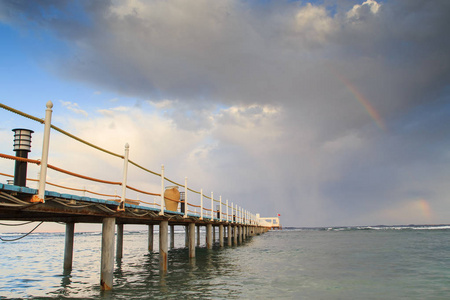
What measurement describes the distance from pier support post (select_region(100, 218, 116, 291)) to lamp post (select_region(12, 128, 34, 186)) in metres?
3.49

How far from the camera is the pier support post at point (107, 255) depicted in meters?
9.76

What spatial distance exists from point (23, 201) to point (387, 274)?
14.3 m

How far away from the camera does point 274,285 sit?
11734 mm

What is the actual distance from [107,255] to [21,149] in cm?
419

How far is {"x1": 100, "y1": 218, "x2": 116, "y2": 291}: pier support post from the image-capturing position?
9.76 meters

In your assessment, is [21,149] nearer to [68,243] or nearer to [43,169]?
[43,169]

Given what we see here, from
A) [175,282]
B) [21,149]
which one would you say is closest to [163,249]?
[175,282]

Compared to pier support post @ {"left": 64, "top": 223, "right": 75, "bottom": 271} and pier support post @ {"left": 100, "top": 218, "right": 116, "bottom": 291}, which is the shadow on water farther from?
pier support post @ {"left": 64, "top": 223, "right": 75, "bottom": 271}

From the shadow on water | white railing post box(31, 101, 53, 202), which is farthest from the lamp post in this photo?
the shadow on water

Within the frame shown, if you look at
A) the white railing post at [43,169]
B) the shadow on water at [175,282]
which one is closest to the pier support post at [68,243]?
the shadow on water at [175,282]

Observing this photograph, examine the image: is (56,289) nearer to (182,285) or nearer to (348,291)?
(182,285)

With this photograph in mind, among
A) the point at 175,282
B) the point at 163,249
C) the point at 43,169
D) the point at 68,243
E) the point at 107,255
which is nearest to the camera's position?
the point at 43,169

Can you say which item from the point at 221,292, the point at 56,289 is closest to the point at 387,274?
the point at 221,292

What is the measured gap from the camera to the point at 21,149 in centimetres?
698
